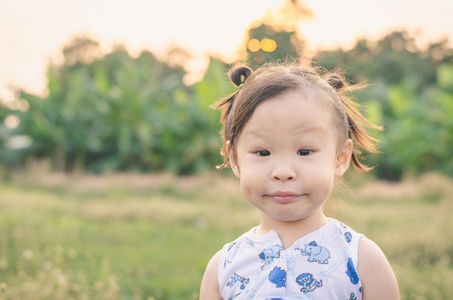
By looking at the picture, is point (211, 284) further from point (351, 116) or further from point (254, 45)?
point (254, 45)

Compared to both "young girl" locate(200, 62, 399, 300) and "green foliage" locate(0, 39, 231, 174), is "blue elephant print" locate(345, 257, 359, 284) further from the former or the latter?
"green foliage" locate(0, 39, 231, 174)

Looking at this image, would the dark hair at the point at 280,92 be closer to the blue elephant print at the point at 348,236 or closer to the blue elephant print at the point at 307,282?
the blue elephant print at the point at 348,236

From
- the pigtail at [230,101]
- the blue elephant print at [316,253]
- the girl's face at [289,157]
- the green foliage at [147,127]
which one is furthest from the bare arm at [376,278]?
the green foliage at [147,127]

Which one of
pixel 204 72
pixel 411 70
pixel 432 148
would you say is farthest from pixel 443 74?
pixel 411 70

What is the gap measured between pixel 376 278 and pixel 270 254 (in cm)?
36

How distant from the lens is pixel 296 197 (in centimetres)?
157

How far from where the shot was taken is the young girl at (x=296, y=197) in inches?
61.0

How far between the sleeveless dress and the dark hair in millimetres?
376

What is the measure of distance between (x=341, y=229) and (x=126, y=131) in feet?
38.4

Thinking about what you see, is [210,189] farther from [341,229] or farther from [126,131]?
[341,229]

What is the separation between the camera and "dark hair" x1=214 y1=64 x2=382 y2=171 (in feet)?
5.37

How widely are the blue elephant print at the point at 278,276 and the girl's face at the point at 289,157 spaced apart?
0.57 feet

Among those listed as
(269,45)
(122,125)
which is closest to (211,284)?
(122,125)

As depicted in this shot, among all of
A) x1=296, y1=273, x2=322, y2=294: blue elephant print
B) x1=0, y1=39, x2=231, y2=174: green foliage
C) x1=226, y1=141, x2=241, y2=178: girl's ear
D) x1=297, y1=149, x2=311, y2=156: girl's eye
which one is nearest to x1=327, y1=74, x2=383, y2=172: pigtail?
x1=297, y1=149, x2=311, y2=156: girl's eye
